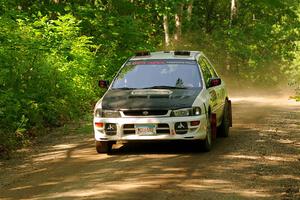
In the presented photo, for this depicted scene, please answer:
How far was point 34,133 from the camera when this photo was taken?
42.1ft

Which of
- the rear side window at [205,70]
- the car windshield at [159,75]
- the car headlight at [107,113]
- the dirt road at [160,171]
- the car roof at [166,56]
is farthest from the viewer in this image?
the car roof at [166,56]

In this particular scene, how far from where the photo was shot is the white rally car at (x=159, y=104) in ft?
31.7

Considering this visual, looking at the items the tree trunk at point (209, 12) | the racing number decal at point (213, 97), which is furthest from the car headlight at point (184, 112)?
the tree trunk at point (209, 12)

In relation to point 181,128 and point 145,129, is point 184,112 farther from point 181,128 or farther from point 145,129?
point 145,129

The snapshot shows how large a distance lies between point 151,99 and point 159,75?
1234 millimetres

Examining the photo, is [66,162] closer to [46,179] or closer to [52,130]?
[46,179]

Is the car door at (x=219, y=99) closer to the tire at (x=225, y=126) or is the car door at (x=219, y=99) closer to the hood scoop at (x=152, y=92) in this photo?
the tire at (x=225, y=126)

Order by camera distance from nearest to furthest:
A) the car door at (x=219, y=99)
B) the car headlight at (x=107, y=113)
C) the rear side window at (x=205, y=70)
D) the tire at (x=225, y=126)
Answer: the car headlight at (x=107, y=113), the rear side window at (x=205, y=70), the car door at (x=219, y=99), the tire at (x=225, y=126)

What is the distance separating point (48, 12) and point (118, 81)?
1071 centimetres

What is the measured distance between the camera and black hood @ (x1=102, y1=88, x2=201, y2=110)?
9.68 m

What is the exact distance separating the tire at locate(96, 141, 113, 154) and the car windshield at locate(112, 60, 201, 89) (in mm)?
1286

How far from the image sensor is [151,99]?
988 cm

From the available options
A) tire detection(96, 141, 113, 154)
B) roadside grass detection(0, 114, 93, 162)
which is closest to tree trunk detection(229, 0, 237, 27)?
roadside grass detection(0, 114, 93, 162)

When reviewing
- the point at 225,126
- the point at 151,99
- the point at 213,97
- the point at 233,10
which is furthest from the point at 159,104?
the point at 233,10
